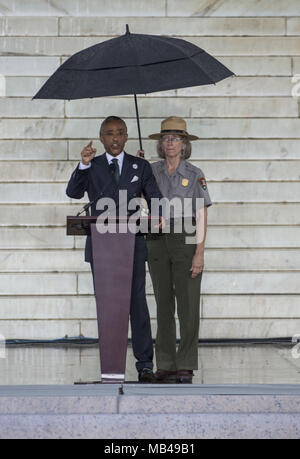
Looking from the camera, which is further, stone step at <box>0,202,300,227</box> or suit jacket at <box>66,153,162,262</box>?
stone step at <box>0,202,300,227</box>

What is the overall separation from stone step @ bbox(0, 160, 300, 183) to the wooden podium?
2.73 m

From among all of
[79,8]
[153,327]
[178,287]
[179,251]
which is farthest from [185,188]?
[79,8]

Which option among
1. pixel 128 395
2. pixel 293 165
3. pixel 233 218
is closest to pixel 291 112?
pixel 293 165

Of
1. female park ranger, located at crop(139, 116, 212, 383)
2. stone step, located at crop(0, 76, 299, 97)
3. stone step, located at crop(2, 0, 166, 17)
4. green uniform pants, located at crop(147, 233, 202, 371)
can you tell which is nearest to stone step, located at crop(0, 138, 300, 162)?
stone step, located at crop(0, 76, 299, 97)

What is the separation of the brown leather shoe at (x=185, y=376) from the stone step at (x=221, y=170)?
93.4 inches

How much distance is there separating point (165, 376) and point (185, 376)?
0.52 ft

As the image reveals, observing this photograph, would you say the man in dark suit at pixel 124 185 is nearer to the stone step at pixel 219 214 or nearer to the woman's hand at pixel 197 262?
the woman's hand at pixel 197 262

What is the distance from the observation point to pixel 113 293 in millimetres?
5934

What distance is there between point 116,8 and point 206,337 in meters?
2.94

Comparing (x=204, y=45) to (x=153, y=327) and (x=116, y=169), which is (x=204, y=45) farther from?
(x=116, y=169)

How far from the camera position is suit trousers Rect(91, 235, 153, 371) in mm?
6336

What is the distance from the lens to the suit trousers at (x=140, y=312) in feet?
20.8

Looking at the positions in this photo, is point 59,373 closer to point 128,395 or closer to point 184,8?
point 128,395

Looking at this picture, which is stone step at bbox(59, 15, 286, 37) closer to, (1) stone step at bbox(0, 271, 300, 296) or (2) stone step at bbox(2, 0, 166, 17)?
(2) stone step at bbox(2, 0, 166, 17)
